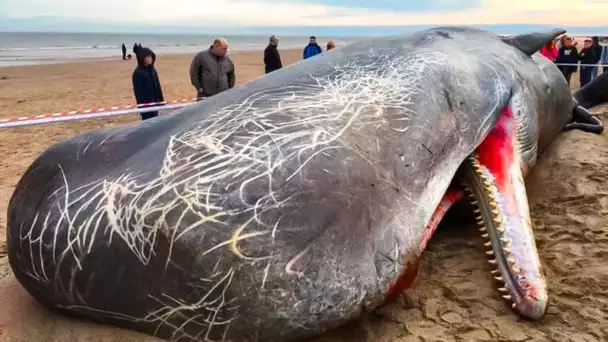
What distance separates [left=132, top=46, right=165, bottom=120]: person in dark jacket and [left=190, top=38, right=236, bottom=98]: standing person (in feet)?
2.86

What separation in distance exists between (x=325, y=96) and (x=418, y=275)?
1.45 m

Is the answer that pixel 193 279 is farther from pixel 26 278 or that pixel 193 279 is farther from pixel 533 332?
pixel 533 332

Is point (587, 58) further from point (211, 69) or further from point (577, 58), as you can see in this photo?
point (211, 69)

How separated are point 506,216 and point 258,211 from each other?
1949mm

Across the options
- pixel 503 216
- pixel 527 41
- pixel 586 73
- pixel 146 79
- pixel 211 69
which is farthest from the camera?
pixel 586 73

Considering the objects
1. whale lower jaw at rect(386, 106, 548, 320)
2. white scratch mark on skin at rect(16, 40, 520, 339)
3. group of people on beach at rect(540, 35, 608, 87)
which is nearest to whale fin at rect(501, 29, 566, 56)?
whale lower jaw at rect(386, 106, 548, 320)

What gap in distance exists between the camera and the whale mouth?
151 inches

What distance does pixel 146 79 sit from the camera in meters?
10.2

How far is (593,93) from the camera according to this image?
9289 mm

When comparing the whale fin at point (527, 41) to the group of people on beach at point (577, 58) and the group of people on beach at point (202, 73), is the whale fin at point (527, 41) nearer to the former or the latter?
the group of people on beach at point (202, 73)

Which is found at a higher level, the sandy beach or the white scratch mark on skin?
the white scratch mark on skin

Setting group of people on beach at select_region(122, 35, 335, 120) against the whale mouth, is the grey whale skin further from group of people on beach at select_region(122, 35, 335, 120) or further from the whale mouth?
group of people on beach at select_region(122, 35, 335, 120)

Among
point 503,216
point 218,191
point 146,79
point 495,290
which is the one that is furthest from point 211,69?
point 495,290

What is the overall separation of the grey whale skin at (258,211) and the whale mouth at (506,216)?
1 cm
